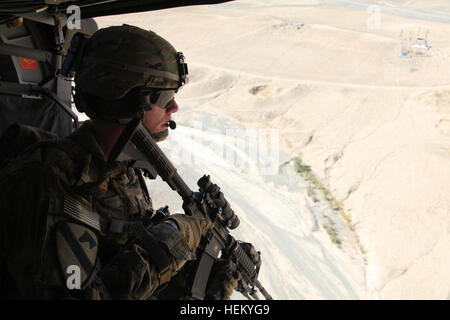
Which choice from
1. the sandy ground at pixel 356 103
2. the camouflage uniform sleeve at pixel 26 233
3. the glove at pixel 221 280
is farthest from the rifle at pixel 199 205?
the sandy ground at pixel 356 103

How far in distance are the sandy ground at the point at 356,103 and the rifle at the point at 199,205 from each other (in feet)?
20.3

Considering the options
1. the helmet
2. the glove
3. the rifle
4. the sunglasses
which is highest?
the helmet

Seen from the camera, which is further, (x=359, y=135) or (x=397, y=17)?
(x=397, y=17)

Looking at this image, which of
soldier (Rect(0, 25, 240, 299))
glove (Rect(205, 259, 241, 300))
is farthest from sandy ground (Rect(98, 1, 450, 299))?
soldier (Rect(0, 25, 240, 299))

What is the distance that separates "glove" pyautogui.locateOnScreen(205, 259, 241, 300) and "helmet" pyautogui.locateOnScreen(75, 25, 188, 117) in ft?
4.09

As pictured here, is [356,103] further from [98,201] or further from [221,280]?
[98,201]

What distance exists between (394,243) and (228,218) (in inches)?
325

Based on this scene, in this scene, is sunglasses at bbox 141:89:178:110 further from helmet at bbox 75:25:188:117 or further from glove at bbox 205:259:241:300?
glove at bbox 205:259:241:300

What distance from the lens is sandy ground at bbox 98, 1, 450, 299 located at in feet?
34.3

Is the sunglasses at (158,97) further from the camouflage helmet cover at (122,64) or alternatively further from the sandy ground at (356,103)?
the sandy ground at (356,103)

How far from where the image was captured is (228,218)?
120 inches

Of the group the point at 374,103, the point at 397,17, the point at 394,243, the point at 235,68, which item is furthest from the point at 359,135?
the point at 397,17
